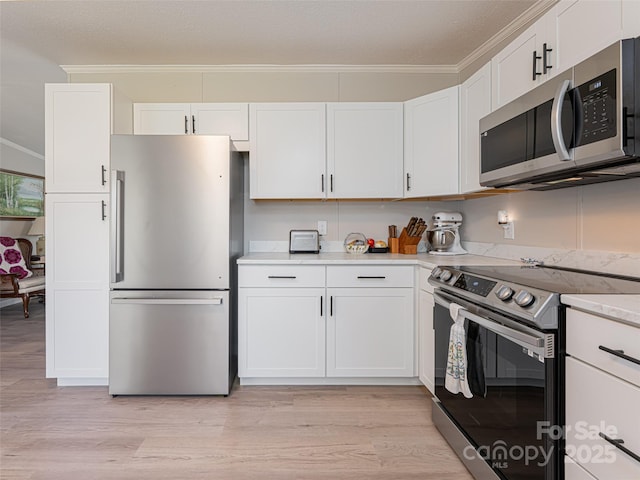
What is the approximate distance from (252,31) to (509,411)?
2747 millimetres

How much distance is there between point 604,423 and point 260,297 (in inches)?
80.0

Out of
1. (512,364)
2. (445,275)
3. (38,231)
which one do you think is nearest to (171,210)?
(445,275)

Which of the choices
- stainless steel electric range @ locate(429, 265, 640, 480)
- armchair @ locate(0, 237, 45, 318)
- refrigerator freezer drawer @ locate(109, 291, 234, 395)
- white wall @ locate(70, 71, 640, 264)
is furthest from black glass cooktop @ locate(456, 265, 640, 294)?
armchair @ locate(0, 237, 45, 318)

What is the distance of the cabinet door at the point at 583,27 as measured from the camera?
1.40 m

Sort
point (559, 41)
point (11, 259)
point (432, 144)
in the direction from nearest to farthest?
1. point (559, 41)
2. point (432, 144)
3. point (11, 259)

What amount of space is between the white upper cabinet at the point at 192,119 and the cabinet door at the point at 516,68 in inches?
71.4

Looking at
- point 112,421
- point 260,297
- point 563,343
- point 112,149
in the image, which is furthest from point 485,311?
point 112,149

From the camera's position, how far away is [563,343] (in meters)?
1.24

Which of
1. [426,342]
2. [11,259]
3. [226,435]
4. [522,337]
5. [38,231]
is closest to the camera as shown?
[522,337]

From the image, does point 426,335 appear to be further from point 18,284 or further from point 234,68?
point 18,284

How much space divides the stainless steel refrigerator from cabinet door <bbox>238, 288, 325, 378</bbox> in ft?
0.55

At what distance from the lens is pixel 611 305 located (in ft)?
3.48

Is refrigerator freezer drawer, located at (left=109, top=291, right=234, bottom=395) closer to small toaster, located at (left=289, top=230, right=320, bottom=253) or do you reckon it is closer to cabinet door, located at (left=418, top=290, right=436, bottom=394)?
small toaster, located at (left=289, top=230, right=320, bottom=253)

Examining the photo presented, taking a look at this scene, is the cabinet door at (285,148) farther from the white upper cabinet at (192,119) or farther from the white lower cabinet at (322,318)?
the white lower cabinet at (322,318)
